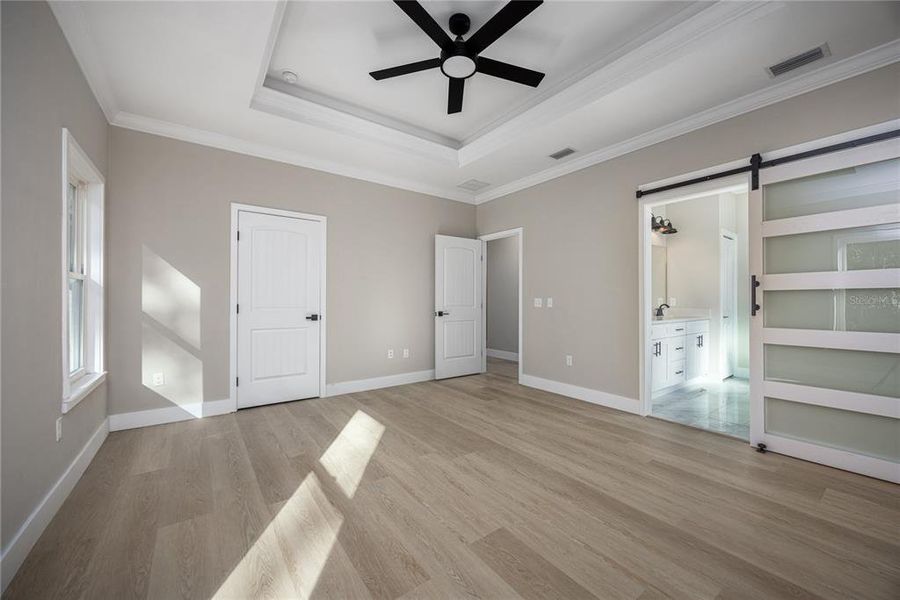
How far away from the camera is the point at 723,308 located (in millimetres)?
→ 5262

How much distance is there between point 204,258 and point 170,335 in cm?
79

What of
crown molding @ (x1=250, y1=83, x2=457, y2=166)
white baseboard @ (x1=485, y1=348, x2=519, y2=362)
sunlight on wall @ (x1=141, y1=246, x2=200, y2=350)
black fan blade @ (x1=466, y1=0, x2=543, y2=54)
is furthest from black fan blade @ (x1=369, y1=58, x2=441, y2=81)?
white baseboard @ (x1=485, y1=348, x2=519, y2=362)

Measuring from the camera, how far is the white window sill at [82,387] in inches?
83.9

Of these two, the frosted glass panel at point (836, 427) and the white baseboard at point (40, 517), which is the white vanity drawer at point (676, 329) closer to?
the frosted glass panel at point (836, 427)

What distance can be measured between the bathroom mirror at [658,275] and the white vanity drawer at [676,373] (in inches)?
44.0

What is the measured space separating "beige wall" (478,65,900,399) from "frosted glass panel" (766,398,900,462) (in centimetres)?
111

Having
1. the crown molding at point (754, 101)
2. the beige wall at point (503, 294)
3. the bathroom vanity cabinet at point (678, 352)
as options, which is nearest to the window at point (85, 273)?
the crown molding at point (754, 101)

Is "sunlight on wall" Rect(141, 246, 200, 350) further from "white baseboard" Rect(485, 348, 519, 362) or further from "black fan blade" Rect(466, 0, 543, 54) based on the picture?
"white baseboard" Rect(485, 348, 519, 362)

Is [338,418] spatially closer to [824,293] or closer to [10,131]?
[10,131]

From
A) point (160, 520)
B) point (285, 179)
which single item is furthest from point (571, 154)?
point (160, 520)

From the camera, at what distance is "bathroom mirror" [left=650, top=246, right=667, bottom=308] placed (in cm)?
548

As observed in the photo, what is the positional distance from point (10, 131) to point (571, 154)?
417 cm

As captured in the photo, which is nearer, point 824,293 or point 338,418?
point 824,293

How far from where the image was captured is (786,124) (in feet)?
8.93
